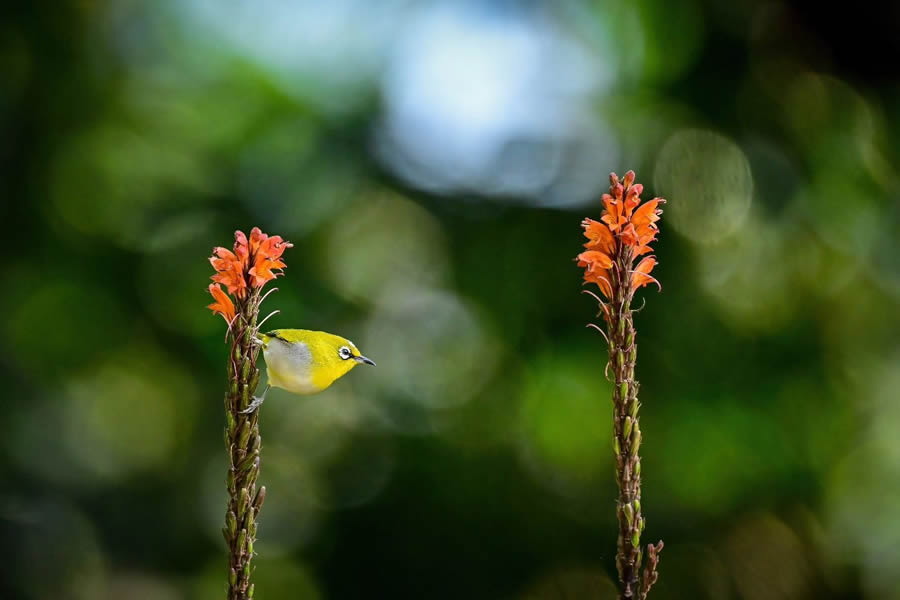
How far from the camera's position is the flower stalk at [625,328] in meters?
0.81

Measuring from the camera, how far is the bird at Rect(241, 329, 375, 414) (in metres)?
0.85

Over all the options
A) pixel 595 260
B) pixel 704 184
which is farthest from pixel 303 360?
pixel 704 184

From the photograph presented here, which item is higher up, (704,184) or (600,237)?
(704,184)

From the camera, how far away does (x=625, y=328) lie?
0.85 meters

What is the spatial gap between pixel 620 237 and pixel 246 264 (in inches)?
15.6

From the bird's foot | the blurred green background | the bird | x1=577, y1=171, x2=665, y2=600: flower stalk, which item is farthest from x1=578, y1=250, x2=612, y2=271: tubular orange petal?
the blurred green background

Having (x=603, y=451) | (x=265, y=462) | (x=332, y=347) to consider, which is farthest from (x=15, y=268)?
(x=332, y=347)

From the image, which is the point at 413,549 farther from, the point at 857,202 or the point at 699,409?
the point at 857,202

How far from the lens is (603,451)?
4480 mm

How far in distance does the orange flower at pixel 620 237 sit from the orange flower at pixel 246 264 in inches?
12.5

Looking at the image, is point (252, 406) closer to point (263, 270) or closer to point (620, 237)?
point (263, 270)

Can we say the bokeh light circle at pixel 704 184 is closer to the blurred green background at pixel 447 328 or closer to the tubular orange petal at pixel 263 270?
the blurred green background at pixel 447 328

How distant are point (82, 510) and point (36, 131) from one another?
7.42ft

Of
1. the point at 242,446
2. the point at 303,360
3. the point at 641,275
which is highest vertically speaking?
the point at 641,275
